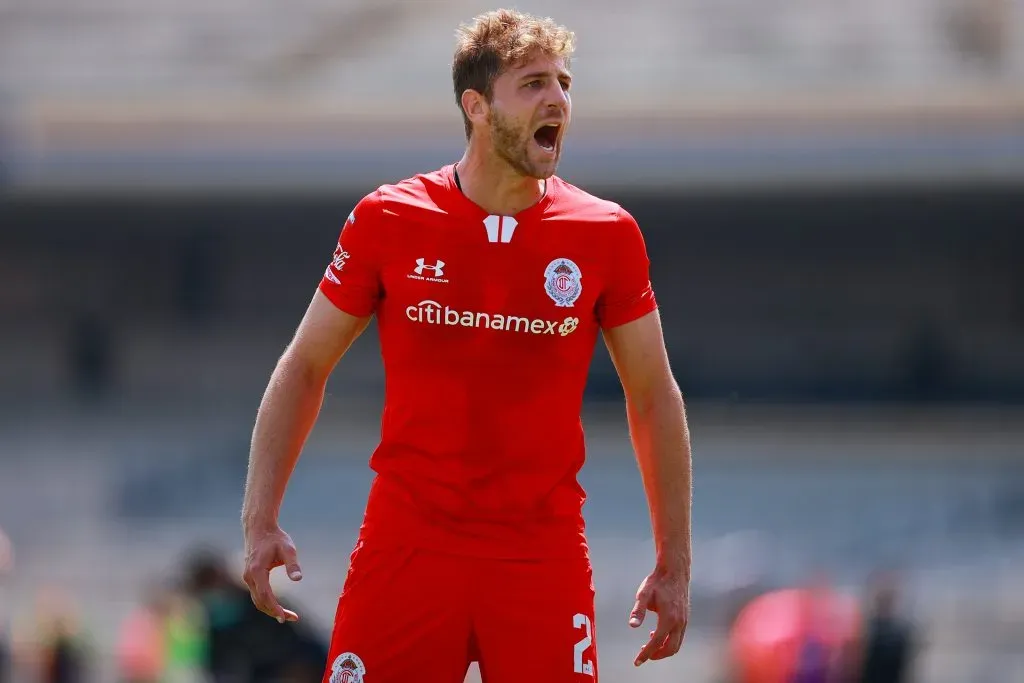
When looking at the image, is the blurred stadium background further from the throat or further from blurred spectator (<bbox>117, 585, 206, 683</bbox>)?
the throat

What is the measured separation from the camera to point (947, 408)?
625 inches

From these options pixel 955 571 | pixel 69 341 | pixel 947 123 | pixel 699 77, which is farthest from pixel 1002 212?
pixel 69 341

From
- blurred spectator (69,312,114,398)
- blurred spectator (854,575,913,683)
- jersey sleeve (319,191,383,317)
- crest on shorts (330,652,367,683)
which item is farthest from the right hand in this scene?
blurred spectator (69,312,114,398)

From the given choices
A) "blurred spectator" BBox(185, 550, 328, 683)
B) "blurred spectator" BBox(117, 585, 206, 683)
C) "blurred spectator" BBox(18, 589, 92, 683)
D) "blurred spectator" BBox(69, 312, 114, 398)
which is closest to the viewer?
"blurred spectator" BBox(185, 550, 328, 683)

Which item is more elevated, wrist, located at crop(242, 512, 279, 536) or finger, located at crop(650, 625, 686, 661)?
wrist, located at crop(242, 512, 279, 536)

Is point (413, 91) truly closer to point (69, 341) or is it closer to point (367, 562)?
point (69, 341)

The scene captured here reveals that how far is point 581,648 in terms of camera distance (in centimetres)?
295

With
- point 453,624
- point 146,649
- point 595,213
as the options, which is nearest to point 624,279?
point 595,213

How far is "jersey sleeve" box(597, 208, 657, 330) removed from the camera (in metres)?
3.05

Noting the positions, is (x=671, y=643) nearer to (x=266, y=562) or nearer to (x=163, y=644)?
(x=266, y=562)

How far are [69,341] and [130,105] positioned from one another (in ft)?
11.1

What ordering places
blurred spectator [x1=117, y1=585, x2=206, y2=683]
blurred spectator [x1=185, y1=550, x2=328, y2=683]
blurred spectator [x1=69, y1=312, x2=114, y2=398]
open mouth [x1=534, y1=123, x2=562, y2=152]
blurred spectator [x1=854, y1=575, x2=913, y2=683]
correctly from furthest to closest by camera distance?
1. blurred spectator [x1=69, y1=312, x2=114, y2=398]
2. blurred spectator [x1=117, y1=585, x2=206, y2=683]
3. blurred spectator [x1=854, y1=575, x2=913, y2=683]
4. blurred spectator [x1=185, y1=550, x2=328, y2=683]
5. open mouth [x1=534, y1=123, x2=562, y2=152]

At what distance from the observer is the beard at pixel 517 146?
117 inches

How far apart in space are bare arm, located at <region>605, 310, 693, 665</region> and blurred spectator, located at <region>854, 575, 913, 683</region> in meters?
5.03
